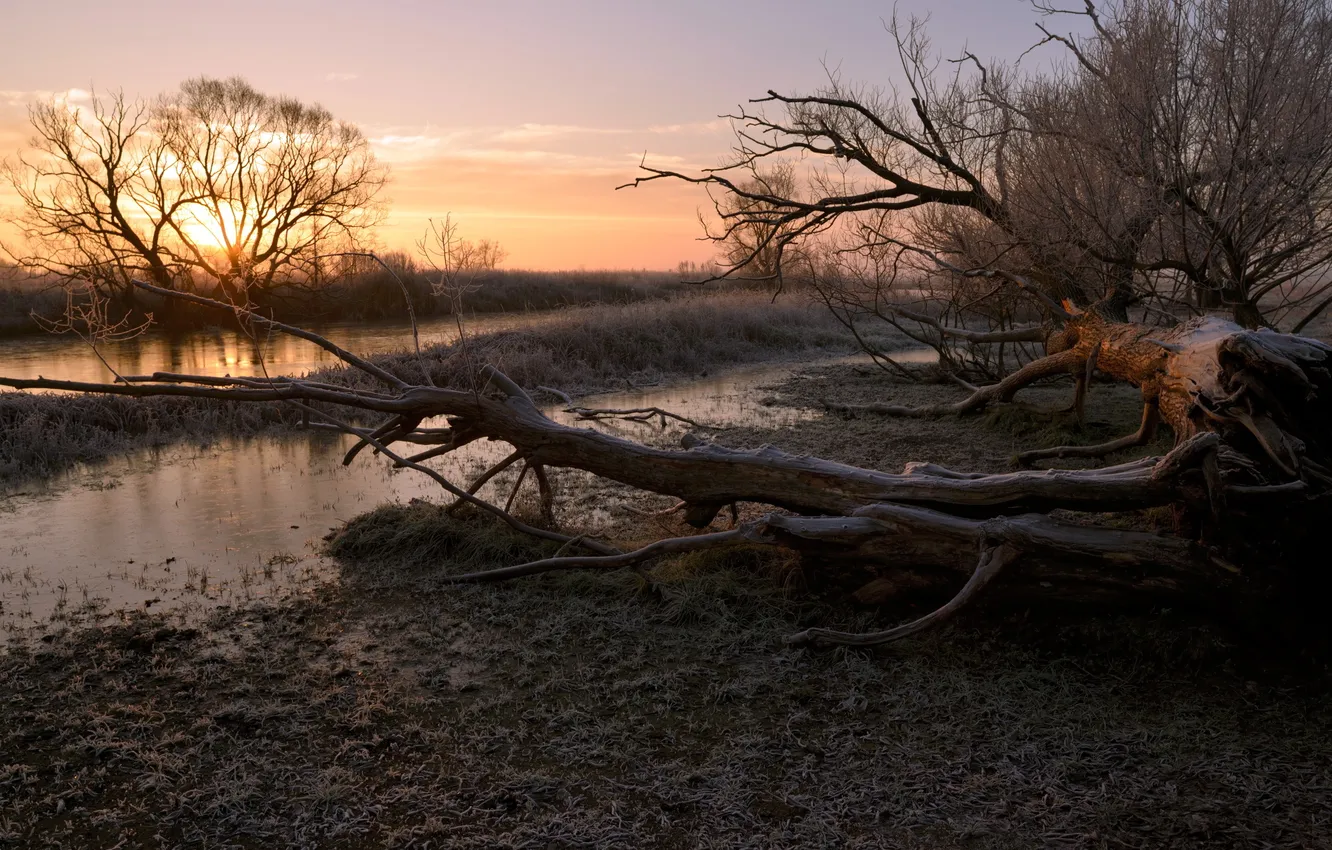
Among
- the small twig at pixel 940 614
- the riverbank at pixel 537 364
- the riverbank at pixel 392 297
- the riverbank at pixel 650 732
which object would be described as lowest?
the riverbank at pixel 650 732

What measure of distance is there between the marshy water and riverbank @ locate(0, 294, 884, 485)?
609 mm

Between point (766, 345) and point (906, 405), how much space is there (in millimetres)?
9080

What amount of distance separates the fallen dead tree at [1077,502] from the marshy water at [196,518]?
123 cm

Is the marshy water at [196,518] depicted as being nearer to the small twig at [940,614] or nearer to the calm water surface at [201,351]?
the small twig at [940,614]

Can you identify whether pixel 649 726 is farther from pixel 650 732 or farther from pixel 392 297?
pixel 392 297

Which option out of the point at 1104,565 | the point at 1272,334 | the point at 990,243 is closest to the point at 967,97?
the point at 990,243

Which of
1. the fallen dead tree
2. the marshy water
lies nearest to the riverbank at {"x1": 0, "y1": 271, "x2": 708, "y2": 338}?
the marshy water

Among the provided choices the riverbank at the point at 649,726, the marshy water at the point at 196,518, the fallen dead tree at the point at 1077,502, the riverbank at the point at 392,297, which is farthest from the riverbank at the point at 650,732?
the riverbank at the point at 392,297

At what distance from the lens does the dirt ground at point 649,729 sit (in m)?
3.12

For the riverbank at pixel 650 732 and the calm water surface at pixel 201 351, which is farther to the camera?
the calm water surface at pixel 201 351

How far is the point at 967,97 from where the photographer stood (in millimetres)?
11195

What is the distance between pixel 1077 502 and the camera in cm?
466

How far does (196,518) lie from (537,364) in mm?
8133

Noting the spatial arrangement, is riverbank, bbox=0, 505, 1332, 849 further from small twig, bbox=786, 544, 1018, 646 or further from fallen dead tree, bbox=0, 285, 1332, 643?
fallen dead tree, bbox=0, 285, 1332, 643
